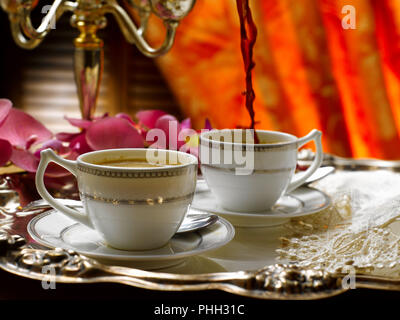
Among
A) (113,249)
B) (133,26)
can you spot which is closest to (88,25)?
(133,26)

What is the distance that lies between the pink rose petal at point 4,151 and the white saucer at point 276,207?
0.83 ft

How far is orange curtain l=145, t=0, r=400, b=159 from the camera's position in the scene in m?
1.64

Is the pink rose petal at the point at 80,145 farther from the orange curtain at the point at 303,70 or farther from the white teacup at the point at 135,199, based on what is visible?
the orange curtain at the point at 303,70

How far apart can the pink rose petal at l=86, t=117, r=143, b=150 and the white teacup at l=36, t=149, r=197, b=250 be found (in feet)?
0.73

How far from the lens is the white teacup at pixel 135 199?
0.50 meters

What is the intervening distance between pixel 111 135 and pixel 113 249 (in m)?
0.27

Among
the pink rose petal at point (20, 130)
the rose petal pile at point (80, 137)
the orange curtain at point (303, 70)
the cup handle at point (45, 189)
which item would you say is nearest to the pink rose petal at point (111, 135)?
the rose petal pile at point (80, 137)

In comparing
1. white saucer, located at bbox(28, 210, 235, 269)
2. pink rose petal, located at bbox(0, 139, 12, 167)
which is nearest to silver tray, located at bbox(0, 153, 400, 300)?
white saucer, located at bbox(28, 210, 235, 269)

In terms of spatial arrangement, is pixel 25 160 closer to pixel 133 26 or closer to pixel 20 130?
pixel 20 130

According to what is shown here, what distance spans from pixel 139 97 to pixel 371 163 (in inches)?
41.7

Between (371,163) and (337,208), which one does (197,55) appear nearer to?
(371,163)

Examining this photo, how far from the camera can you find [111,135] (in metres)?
0.78

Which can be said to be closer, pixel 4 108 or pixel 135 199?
pixel 135 199

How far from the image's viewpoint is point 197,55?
1799 millimetres
